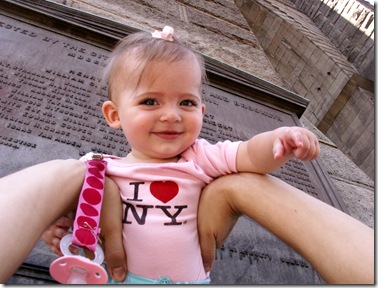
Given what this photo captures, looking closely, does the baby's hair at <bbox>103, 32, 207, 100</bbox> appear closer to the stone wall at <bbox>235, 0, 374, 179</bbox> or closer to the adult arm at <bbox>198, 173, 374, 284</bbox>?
the adult arm at <bbox>198, 173, 374, 284</bbox>

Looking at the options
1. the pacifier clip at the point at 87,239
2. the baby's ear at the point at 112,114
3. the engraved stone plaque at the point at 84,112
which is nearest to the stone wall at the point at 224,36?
the engraved stone plaque at the point at 84,112

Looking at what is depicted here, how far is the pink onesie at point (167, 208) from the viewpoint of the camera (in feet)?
3.52

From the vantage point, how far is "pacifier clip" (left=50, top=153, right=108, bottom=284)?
89 centimetres

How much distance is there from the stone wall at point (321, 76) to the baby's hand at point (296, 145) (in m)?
4.74

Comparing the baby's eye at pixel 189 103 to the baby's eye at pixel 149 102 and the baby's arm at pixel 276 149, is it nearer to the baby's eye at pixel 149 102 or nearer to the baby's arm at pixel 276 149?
the baby's eye at pixel 149 102

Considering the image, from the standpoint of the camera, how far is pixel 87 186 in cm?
103

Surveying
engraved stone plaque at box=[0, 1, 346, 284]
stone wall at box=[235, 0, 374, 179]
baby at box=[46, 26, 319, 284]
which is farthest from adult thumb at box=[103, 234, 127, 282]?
stone wall at box=[235, 0, 374, 179]

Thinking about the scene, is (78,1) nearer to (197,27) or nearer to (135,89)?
(197,27)

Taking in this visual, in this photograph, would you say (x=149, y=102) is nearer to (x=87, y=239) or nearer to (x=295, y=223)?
(x=87, y=239)

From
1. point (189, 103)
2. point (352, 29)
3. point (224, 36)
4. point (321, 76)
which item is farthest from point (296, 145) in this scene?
point (352, 29)

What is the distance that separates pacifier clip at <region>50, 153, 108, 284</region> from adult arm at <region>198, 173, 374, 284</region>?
29cm

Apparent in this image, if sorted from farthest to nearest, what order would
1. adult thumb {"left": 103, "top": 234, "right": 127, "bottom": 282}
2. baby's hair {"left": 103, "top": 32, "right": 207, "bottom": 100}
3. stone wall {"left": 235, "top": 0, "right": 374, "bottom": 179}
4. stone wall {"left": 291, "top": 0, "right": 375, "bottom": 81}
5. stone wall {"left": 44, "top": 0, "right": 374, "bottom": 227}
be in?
1. stone wall {"left": 291, "top": 0, "right": 375, "bottom": 81}
2. stone wall {"left": 235, "top": 0, "right": 374, "bottom": 179}
3. stone wall {"left": 44, "top": 0, "right": 374, "bottom": 227}
4. baby's hair {"left": 103, "top": 32, "right": 207, "bottom": 100}
5. adult thumb {"left": 103, "top": 234, "right": 127, "bottom": 282}

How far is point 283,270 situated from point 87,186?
1.10 meters

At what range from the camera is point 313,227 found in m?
0.92
